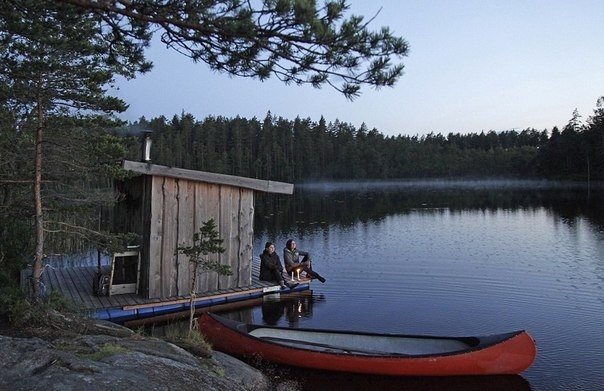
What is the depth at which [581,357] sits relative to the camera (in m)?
9.48

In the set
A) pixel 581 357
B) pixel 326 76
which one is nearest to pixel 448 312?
pixel 581 357

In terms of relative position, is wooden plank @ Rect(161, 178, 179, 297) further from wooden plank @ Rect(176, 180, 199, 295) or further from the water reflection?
the water reflection

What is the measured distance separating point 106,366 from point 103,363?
0.12 meters

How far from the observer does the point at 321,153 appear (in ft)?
372

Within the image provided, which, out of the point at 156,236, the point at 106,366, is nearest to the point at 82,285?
the point at 156,236

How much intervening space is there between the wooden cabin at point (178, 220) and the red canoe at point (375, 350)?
232 centimetres

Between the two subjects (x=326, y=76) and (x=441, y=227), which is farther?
(x=441, y=227)

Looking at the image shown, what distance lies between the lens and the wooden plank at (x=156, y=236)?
11.5m

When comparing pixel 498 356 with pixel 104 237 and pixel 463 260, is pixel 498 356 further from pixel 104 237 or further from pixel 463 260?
pixel 463 260

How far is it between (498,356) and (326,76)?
5595mm

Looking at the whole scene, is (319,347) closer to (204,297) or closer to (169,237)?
(204,297)

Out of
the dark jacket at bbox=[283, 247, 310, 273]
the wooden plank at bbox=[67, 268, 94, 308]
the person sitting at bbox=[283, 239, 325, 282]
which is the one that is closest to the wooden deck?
the wooden plank at bbox=[67, 268, 94, 308]

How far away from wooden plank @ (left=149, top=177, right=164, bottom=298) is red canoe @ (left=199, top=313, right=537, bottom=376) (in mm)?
2143

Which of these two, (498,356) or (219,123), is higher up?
(219,123)
